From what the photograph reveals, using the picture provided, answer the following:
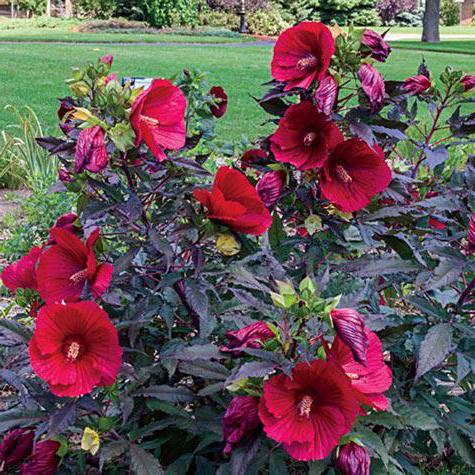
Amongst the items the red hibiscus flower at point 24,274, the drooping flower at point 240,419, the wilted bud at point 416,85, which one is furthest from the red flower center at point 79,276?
the wilted bud at point 416,85

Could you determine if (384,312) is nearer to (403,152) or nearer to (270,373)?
(270,373)

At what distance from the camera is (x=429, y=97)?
222 centimetres

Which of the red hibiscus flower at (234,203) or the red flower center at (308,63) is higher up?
the red flower center at (308,63)

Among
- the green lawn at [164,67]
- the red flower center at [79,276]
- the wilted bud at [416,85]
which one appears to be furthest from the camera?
the green lawn at [164,67]

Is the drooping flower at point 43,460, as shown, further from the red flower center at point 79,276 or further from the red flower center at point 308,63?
the red flower center at point 308,63

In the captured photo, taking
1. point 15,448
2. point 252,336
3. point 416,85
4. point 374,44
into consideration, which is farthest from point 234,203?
point 416,85

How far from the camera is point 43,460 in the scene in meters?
1.40

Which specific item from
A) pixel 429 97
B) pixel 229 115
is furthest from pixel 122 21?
pixel 429 97

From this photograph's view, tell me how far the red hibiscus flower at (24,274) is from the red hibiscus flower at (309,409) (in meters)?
0.61

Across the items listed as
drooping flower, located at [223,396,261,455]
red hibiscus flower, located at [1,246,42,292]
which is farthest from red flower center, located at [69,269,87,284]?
drooping flower, located at [223,396,261,455]

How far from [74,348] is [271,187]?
538 millimetres

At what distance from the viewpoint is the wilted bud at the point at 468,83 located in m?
2.18

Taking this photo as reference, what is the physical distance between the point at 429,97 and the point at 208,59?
1313 cm

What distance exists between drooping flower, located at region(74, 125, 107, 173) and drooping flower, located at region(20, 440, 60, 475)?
511 mm
